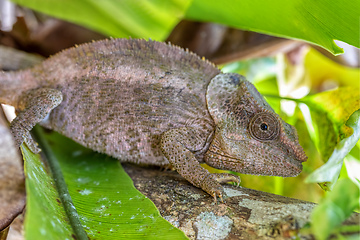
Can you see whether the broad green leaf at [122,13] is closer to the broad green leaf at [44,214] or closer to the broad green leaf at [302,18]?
the broad green leaf at [302,18]

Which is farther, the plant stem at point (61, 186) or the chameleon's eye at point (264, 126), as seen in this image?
the chameleon's eye at point (264, 126)

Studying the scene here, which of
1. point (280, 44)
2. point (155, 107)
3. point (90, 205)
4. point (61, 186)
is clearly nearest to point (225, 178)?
point (155, 107)

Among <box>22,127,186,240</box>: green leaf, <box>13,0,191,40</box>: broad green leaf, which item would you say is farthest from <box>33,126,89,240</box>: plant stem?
<box>13,0,191,40</box>: broad green leaf

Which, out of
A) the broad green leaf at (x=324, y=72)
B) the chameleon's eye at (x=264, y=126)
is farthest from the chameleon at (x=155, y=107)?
the broad green leaf at (x=324, y=72)

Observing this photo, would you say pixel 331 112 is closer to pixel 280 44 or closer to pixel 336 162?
pixel 336 162

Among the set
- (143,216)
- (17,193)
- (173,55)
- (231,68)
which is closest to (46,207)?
(17,193)

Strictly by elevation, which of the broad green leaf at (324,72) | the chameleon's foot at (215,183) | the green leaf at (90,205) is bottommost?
the green leaf at (90,205)

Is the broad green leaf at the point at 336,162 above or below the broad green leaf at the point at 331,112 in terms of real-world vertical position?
below
